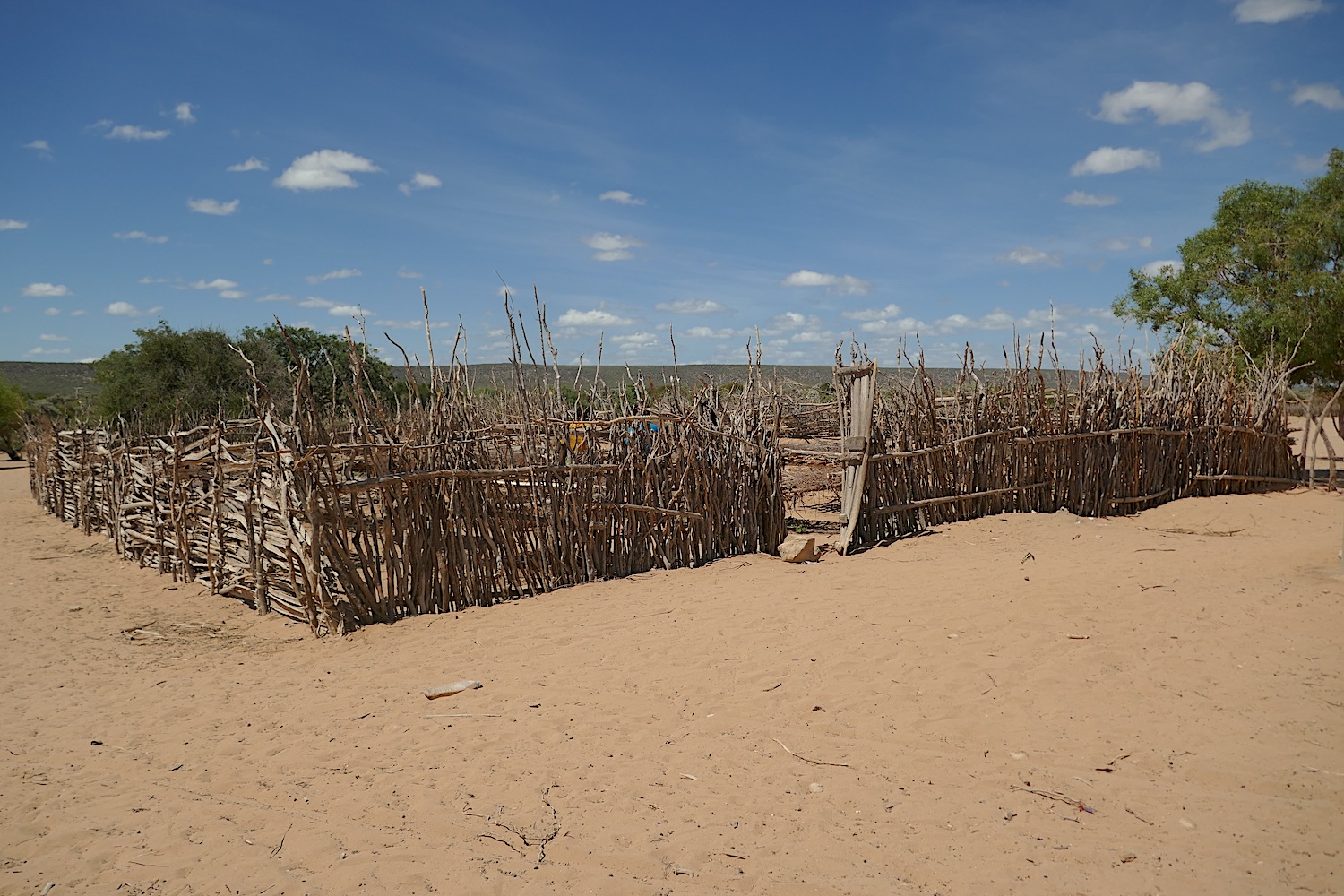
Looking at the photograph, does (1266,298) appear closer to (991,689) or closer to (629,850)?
(991,689)

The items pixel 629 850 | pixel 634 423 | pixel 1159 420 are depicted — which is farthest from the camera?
pixel 1159 420

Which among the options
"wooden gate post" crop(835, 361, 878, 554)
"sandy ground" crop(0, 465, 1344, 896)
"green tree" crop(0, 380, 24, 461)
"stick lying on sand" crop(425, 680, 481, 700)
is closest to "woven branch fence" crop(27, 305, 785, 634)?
"sandy ground" crop(0, 465, 1344, 896)

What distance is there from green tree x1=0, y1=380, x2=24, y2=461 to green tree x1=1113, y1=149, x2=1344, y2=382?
2778cm

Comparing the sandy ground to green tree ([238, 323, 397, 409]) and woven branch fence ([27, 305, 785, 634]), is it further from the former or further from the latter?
green tree ([238, 323, 397, 409])

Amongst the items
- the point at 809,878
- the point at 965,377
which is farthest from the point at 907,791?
the point at 965,377

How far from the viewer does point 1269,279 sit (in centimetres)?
1190

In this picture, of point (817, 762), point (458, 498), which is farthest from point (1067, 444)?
point (817, 762)

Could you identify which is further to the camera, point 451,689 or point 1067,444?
point 1067,444

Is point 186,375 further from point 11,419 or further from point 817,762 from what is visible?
point 817,762

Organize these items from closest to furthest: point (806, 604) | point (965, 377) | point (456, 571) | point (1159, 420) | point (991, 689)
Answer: point (991, 689) → point (806, 604) → point (456, 571) → point (965, 377) → point (1159, 420)

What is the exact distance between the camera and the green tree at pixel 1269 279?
442 inches

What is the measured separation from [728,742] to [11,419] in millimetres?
28310

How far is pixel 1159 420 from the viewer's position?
9586 millimetres

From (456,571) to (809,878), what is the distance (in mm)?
3830
